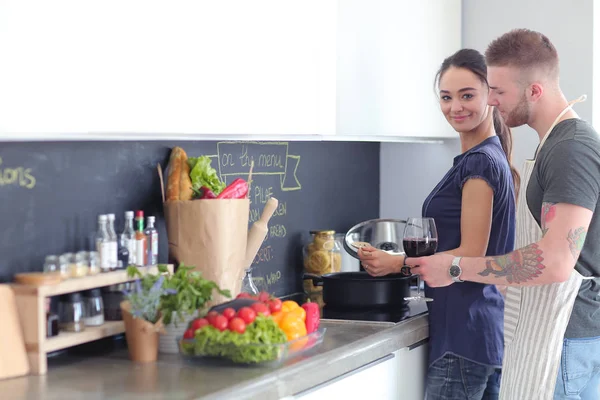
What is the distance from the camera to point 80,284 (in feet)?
6.46

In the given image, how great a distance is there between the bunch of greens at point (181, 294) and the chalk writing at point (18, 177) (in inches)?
11.9

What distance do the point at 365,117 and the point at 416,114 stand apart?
14.8 inches

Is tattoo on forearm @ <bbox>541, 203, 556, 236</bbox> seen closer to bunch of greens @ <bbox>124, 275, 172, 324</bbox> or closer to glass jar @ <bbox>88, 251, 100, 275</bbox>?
bunch of greens @ <bbox>124, 275, 172, 324</bbox>

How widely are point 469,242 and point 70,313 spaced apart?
3.56 ft

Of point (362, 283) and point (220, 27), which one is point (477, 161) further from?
point (220, 27)

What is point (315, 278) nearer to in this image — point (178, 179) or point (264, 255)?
point (264, 255)

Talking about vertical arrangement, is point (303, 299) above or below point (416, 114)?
below

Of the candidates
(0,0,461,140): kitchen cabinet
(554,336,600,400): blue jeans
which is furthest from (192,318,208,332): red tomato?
(554,336,600,400): blue jeans

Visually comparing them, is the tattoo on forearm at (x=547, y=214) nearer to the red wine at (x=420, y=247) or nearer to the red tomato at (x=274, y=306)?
the red wine at (x=420, y=247)

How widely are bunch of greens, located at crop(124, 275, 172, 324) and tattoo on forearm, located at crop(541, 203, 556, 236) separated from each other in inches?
35.3

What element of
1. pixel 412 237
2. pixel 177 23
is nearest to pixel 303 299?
pixel 412 237

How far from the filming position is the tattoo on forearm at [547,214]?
204 centimetres

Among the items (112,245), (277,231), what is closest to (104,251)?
(112,245)

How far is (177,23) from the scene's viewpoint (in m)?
1.95
